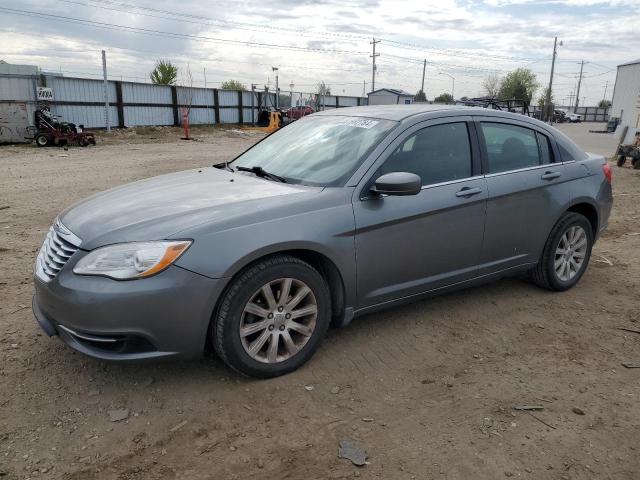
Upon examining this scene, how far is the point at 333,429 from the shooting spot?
2760 millimetres

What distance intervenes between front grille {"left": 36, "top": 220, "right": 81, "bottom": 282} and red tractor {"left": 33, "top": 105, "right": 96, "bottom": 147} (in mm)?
17644

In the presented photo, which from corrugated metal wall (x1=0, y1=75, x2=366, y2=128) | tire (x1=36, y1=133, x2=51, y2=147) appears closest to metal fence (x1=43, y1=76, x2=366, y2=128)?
corrugated metal wall (x1=0, y1=75, x2=366, y2=128)

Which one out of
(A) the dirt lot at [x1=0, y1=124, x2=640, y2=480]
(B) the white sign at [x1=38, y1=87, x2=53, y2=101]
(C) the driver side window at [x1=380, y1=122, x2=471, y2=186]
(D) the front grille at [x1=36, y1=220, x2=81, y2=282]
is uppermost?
(B) the white sign at [x1=38, y1=87, x2=53, y2=101]

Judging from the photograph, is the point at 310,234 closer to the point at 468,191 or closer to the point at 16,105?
the point at 468,191

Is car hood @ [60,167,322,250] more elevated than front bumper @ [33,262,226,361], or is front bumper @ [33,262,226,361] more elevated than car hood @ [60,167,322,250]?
car hood @ [60,167,322,250]

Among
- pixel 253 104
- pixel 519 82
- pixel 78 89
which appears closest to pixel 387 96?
pixel 253 104

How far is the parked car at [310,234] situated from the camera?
→ 9.20 feet

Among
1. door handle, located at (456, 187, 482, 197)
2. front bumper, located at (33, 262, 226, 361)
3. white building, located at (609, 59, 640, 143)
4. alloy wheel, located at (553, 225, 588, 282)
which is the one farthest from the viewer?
white building, located at (609, 59, 640, 143)

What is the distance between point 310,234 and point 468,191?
4.63 ft

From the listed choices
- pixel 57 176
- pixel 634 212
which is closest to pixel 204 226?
pixel 634 212

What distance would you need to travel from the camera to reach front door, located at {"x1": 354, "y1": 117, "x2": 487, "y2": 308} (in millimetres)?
3445

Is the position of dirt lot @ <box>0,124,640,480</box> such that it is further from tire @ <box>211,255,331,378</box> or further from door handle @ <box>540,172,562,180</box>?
door handle @ <box>540,172,562,180</box>

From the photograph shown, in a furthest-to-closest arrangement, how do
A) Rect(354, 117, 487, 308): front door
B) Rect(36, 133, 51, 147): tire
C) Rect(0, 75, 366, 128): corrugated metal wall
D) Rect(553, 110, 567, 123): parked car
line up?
Rect(553, 110, 567, 123): parked car, Rect(0, 75, 366, 128): corrugated metal wall, Rect(36, 133, 51, 147): tire, Rect(354, 117, 487, 308): front door

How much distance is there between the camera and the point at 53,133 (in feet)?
61.2
